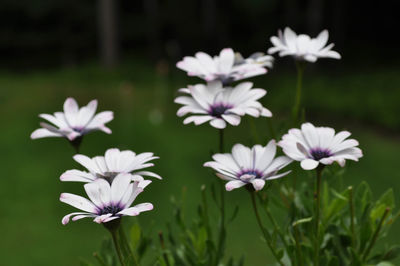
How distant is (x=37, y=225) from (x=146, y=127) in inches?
88.3

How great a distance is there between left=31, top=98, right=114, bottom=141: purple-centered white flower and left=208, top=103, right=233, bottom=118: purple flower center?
0.21 meters

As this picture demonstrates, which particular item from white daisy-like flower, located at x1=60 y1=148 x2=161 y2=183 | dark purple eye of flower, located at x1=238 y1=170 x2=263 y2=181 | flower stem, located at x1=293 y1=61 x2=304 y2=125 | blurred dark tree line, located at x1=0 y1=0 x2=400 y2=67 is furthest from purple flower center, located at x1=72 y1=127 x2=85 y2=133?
blurred dark tree line, located at x1=0 y1=0 x2=400 y2=67

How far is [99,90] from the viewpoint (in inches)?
305

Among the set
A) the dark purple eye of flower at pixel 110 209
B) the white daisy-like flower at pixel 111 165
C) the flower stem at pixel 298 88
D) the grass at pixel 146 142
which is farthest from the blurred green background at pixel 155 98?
the dark purple eye of flower at pixel 110 209

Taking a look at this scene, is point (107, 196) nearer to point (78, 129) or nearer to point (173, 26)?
point (78, 129)

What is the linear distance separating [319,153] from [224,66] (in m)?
0.35

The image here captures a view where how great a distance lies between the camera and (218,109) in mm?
1106

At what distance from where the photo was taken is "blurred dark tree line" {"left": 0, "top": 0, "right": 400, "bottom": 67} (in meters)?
9.72

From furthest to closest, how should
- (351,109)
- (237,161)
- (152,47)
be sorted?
(152,47)
(351,109)
(237,161)

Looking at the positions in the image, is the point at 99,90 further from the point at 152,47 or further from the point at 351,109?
the point at 351,109

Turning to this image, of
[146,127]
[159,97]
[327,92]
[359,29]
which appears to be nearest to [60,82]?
[159,97]

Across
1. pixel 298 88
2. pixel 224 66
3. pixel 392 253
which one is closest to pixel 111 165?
pixel 224 66

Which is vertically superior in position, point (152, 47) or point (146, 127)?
point (152, 47)

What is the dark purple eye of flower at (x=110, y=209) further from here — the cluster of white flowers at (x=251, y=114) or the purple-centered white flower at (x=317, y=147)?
the purple-centered white flower at (x=317, y=147)
